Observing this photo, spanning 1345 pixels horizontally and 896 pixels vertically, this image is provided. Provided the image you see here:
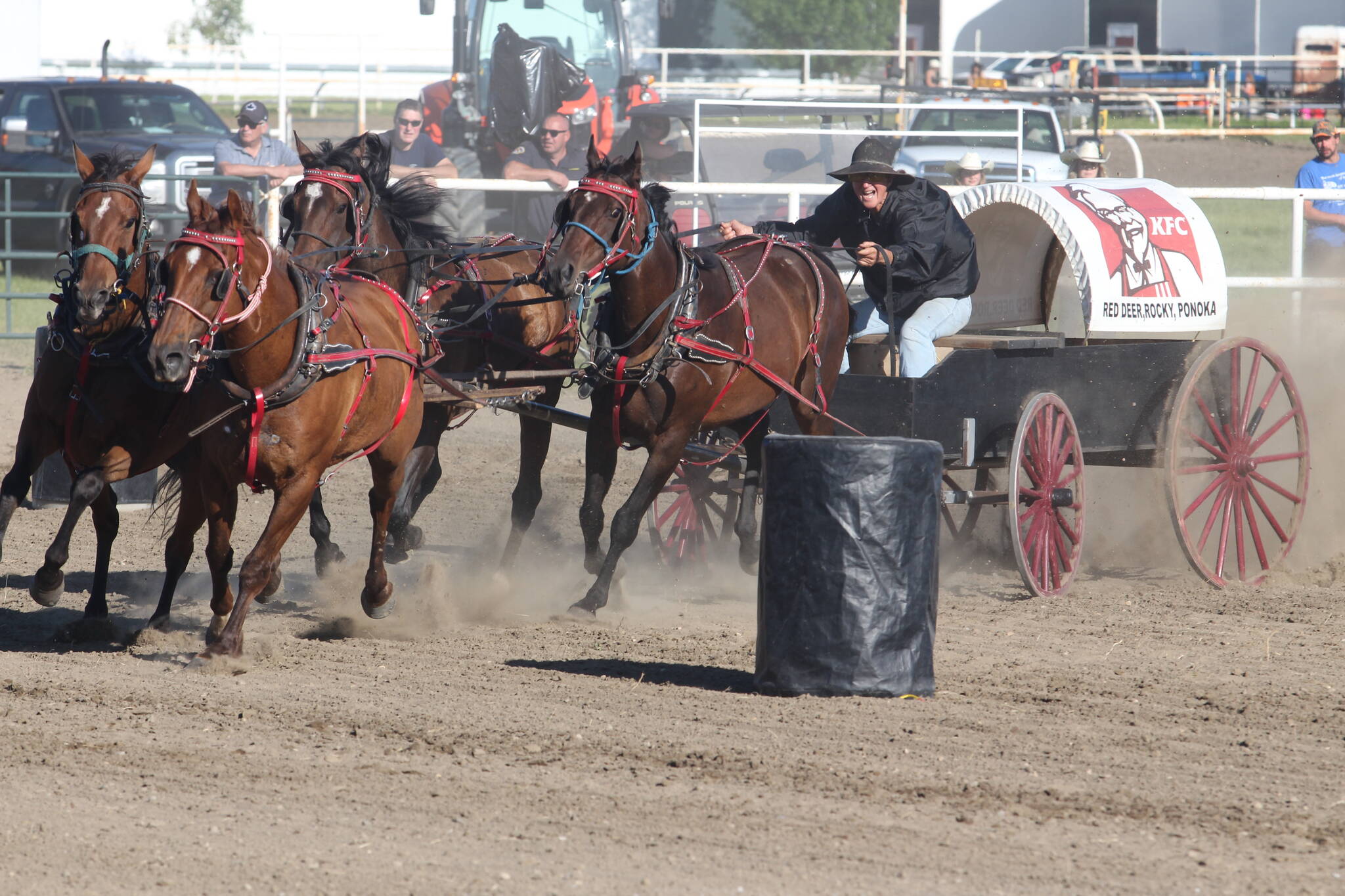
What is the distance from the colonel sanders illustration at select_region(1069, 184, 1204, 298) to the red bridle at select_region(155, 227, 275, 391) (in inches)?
171

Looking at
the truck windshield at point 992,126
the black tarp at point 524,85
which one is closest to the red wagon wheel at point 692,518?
the black tarp at point 524,85

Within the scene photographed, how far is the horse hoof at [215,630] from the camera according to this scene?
19.9 ft

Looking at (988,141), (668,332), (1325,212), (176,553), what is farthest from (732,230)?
(988,141)

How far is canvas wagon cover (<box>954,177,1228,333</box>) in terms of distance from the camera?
312 inches

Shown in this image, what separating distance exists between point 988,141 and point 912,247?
40.3 feet

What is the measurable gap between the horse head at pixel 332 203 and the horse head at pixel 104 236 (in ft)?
3.18

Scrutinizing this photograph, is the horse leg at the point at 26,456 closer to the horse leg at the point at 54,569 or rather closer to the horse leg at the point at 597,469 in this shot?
the horse leg at the point at 54,569

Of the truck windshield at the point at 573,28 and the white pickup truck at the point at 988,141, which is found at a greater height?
the truck windshield at the point at 573,28

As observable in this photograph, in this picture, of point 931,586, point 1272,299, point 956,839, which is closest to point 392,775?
point 956,839

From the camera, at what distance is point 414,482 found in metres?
7.70

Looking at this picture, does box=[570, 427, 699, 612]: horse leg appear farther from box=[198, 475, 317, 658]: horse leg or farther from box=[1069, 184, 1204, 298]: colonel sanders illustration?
box=[1069, 184, 1204, 298]: colonel sanders illustration

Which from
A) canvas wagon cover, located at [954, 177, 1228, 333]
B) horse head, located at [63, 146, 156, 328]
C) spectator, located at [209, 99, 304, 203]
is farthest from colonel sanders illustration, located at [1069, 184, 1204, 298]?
spectator, located at [209, 99, 304, 203]

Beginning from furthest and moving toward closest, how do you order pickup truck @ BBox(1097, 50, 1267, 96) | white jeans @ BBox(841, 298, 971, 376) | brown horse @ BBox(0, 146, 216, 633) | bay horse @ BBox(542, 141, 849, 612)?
pickup truck @ BBox(1097, 50, 1267, 96)
white jeans @ BBox(841, 298, 971, 376)
bay horse @ BBox(542, 141, 849, 612)
brown horse @ BBox(0, 146, 216, 633)

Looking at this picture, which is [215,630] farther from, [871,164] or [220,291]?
[871,164]
